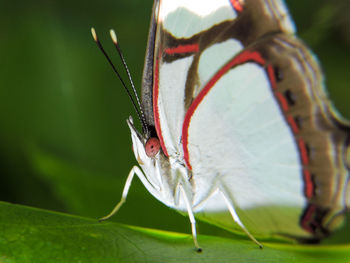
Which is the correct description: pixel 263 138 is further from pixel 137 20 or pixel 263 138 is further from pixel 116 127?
pixel 137 20

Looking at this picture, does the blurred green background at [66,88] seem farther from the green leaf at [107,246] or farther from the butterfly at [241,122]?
the green leaf at [107,246]

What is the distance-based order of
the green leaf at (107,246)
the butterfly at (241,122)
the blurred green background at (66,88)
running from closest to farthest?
the green leaf at (107,246)
the butterfly at (241,122)
the blurred green background at (66,88)

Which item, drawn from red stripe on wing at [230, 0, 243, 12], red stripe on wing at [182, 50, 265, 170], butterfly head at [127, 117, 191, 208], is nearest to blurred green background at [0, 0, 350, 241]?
butterfly head at [127, 117, 191, 208]

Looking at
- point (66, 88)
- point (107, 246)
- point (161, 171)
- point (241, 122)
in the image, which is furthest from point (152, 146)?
point (66, 88)

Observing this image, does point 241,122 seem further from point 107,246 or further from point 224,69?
point 107,246

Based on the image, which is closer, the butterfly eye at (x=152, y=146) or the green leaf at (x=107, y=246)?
the green leaf at (x=107, y=246)

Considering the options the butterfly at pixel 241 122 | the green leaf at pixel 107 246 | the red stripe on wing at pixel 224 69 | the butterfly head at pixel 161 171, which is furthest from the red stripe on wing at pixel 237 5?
the green leaf at pixel 107 246

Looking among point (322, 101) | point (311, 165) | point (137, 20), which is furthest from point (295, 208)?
point (137, 20)
